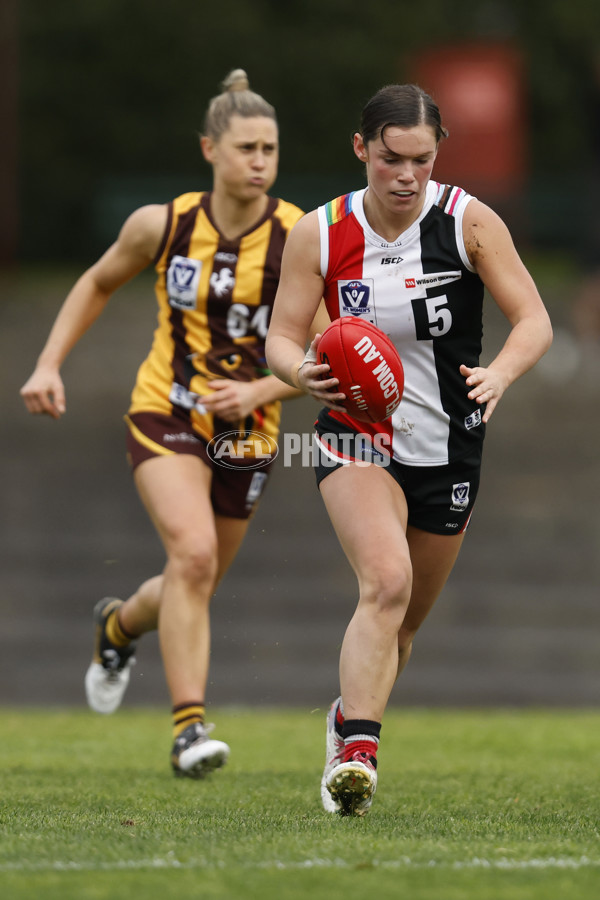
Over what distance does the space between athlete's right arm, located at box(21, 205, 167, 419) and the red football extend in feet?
5.94

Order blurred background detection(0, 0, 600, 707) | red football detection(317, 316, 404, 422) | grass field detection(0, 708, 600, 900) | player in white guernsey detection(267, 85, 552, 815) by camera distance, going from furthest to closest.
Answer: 1. blurred background detection(0, 0, 600, 707)
2. player in white guernsey detection(267, 85, 552, 815)
3. red football detection(317, 316, 404, 422)
4. grass field detection(0, 708, 600, 900)

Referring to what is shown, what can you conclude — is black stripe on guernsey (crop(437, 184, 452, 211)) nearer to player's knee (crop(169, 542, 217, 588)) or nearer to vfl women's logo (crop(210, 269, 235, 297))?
vfl women's logo (crop(210, 269, 235, 297))

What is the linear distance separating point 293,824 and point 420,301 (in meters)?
1.62

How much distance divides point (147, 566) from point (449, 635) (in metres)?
2.75

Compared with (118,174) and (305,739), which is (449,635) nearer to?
(305,739)

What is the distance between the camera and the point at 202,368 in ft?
19.9

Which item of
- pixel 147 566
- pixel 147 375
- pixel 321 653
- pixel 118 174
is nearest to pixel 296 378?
pixel 147 375

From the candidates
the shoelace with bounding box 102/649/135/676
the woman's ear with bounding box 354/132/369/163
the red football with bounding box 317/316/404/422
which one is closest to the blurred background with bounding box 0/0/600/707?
the woman's ear with bounding box 354/132/369/163

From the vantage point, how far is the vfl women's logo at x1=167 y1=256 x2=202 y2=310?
19.8 ft

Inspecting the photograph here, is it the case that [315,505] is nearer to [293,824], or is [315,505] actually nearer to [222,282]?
[222,282]

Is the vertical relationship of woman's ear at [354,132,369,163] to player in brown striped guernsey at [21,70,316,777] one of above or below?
above

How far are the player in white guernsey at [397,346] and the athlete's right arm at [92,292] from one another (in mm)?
1469

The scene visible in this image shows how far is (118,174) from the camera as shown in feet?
103

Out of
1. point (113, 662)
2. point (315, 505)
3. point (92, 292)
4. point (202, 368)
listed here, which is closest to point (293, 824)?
point (202, 368)
